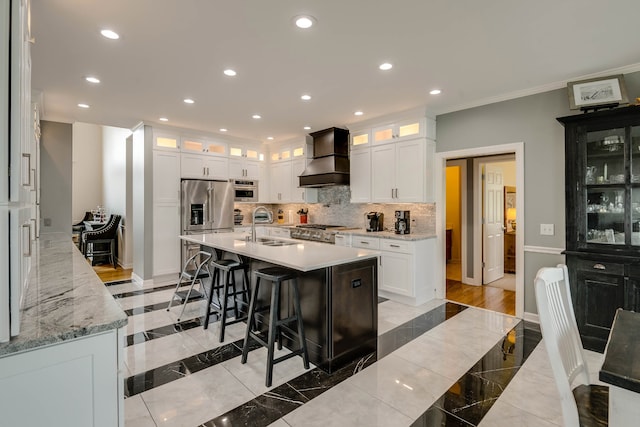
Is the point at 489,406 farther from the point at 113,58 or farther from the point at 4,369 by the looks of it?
the point at 113,58

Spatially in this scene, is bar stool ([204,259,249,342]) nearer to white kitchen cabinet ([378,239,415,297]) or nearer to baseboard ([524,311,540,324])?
white kitchen cabinet ([378,239,415,297])

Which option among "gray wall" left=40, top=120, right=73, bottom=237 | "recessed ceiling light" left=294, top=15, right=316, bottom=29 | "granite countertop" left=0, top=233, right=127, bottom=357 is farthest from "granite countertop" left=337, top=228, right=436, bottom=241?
"gray wall" left=40, top=120, right=73, bottom=237

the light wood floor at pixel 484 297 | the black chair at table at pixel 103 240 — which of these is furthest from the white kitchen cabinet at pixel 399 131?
the black chair at table at pixel 103 240

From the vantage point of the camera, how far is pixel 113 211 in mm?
8188

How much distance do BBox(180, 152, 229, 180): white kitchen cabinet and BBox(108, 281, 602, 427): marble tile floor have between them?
2.85 m

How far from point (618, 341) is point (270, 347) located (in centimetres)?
203

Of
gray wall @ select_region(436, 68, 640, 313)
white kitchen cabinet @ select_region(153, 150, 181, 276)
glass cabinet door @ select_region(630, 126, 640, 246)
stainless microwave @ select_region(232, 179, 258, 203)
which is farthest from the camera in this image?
stainless microwave @ select_region(232, 179, 258, 203)

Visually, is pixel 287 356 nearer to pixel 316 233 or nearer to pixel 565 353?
pixel 565 353

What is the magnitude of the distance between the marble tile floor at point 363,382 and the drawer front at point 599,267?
2.55 ft

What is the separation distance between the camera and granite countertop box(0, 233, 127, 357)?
1108 mm

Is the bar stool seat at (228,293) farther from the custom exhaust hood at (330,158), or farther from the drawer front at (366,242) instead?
the custom exhaust hood at (330,158)

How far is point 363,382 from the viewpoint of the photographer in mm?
2439

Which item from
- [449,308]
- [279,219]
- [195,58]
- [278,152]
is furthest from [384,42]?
[279,219]

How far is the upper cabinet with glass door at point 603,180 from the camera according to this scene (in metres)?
2.86
